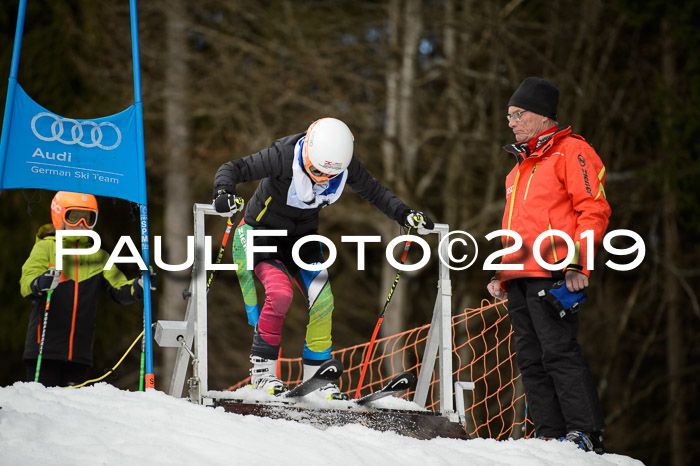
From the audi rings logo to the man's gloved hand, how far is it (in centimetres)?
182

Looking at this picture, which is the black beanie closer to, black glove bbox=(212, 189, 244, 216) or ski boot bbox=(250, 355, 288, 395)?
black glove bbox=(212, 189, 244, 216)

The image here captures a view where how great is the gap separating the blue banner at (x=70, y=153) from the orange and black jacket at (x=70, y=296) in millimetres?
793

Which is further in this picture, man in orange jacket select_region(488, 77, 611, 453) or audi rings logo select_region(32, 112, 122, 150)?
audi rings logo select_region(32, 112, 122, 150)

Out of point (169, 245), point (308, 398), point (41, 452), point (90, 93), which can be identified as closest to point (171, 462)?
point (41, 452)

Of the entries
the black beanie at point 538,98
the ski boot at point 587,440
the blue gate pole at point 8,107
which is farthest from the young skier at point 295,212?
the ski boot at point 587,440

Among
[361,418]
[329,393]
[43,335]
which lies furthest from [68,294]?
[361,418]

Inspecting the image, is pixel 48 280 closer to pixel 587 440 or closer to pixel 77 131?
pixel 77 131

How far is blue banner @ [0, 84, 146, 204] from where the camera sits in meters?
4.50

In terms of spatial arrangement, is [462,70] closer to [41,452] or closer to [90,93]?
[90,93]

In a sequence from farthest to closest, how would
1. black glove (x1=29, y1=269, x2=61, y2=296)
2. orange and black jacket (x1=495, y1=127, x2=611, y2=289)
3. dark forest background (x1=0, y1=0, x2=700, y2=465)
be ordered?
dark forest background (x1=0, y1=0, x2=700, y2=465) < black glove (x1=29, y1=269, x2=61, y2=296) < orange and black jacket (x1=495, y1=127, x2=611, y2=289)

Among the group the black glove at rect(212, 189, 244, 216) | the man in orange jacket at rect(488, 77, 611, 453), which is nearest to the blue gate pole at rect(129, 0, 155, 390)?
the black glove at rect(212, 189, 244, 216)

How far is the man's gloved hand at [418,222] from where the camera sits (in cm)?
490

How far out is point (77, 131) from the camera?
473cm

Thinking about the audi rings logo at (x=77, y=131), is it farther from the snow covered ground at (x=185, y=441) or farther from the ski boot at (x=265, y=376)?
the ski boot at (x=265, y=376)
